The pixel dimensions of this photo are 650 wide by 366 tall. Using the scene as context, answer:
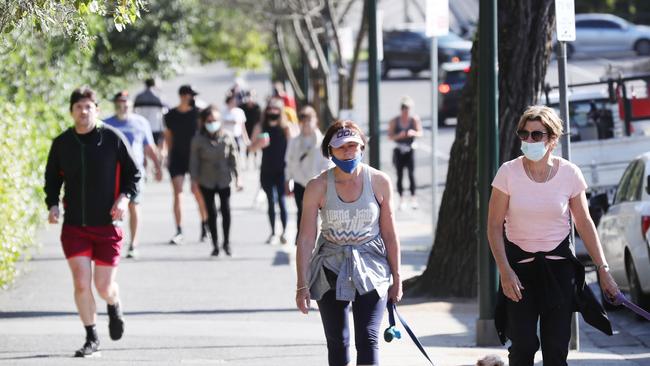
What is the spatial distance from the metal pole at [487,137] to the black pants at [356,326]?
275 cm

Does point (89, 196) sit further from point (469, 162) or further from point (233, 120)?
point (233, 120)

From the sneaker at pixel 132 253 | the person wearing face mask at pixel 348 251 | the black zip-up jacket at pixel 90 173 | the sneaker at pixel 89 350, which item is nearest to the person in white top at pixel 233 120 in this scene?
the sneaker at pixel 132 253

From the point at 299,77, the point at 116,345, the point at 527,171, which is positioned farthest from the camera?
the point at 299,77

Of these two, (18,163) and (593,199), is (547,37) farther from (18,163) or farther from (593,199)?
(18,163)

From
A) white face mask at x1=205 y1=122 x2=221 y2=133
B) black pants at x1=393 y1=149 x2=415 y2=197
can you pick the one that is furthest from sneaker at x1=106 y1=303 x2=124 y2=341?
black pants at x1=393 y1=149 x2=415 y2=197

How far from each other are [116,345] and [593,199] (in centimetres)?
454

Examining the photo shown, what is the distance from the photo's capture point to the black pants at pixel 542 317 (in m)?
7.23

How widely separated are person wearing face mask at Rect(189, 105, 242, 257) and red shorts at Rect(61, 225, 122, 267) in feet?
19.4

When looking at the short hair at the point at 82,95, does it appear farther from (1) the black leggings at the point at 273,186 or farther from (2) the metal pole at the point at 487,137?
(1) the black leggings at the point at 273,186

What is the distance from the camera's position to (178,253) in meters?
16.1

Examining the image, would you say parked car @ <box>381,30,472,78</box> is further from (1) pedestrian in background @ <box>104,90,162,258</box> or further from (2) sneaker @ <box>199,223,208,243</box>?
(1) pedestrian in background @ <box>104,90,162,258</box>

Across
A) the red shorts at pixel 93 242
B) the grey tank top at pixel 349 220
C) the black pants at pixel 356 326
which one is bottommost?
the black pants at pixel 356 326

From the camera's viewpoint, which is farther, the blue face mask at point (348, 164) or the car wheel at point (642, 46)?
the car wheel at point (642, 46)

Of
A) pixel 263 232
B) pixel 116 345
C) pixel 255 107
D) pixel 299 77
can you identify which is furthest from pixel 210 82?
pixel 116 345
